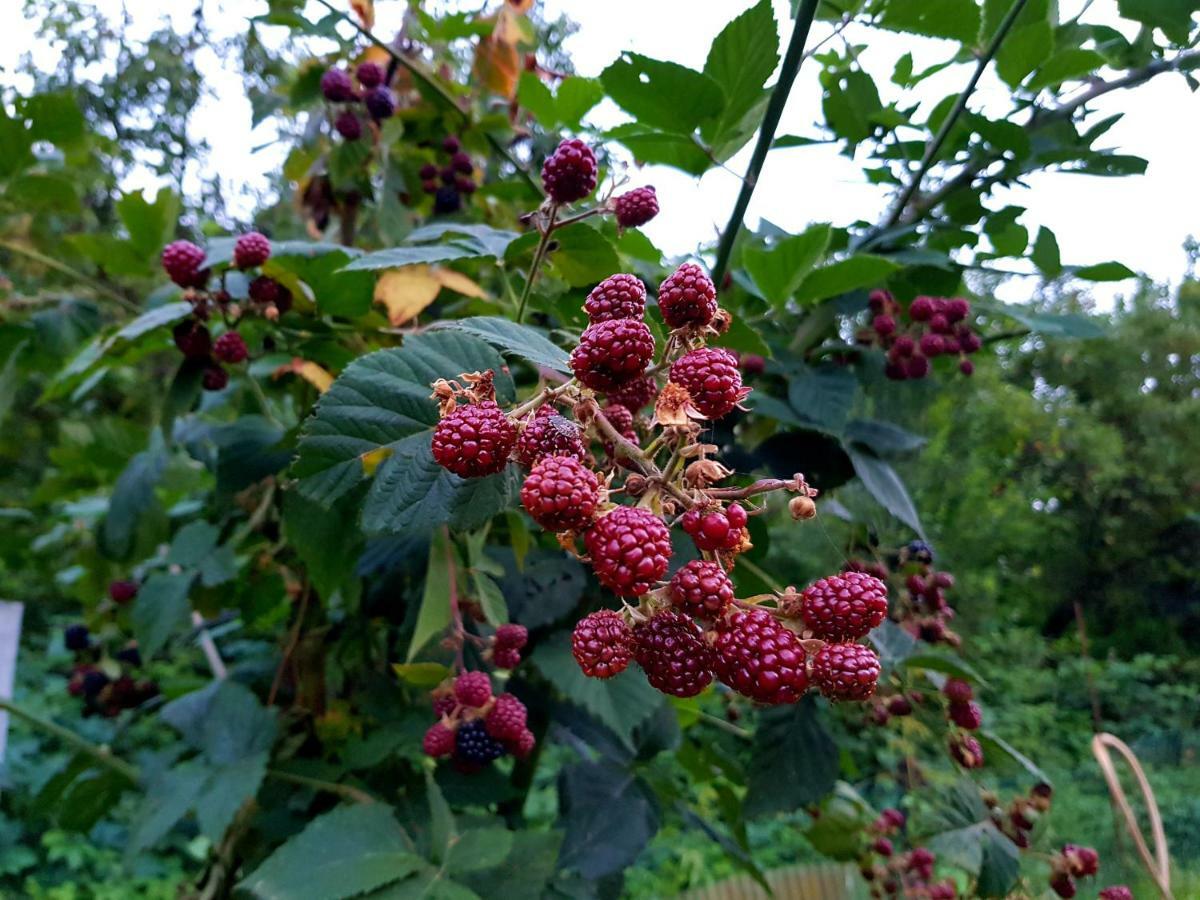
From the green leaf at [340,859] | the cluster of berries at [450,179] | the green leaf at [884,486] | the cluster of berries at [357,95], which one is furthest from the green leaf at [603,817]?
the cluster of berries at [357,95]

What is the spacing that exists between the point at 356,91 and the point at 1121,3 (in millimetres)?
980

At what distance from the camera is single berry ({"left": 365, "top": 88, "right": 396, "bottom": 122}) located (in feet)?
3.68

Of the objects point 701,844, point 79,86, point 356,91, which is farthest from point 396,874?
point 79,86

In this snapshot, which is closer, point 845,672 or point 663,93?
point 845,672

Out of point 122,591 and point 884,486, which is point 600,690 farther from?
point 122,591

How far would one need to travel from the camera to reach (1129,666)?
15.0 feet

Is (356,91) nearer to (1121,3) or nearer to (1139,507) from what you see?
(1121,3)

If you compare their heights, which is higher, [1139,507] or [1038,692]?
[1139,507]

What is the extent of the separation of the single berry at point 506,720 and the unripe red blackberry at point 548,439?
342 mm

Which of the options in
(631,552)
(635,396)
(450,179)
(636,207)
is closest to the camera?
(631,552)

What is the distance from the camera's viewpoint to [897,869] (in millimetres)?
1212

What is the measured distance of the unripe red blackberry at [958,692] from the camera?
89 centimetres

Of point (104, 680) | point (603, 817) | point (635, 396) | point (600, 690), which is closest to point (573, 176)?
point (635, 396)

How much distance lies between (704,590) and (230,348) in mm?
599
